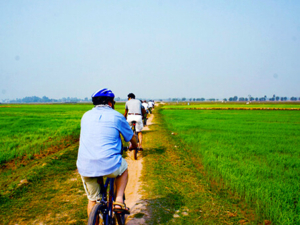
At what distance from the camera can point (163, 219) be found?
3.34 meters

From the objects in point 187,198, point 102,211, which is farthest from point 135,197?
point 102,211

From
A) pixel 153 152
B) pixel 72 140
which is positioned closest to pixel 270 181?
pixel 153 152

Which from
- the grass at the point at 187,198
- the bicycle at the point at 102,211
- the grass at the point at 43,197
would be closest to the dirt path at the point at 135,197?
the grass at the point at 187,198

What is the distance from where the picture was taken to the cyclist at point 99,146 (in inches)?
88.6

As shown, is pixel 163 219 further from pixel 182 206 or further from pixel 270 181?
pixel 270 181

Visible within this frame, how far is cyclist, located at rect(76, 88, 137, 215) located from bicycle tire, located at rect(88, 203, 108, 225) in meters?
0.19

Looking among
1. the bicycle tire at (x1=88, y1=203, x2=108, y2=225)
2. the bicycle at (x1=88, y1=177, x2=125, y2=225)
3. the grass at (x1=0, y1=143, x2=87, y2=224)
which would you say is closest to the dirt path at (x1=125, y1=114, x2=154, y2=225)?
the grass at (x1=0, y1=143, x2=87, y2=224)

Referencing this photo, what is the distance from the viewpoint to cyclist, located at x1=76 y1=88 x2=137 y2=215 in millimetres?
2250

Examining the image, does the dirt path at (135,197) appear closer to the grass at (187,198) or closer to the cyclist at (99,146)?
the grass at (187,198)

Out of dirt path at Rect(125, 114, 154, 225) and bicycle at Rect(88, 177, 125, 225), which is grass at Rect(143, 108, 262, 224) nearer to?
dirt path at Rect(125, 114, 154, 225)

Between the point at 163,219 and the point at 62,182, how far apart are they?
2.86 m

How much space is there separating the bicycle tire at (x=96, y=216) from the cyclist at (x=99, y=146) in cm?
19

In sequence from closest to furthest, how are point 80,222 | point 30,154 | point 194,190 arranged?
point 80,222
point 194,190
point 30,154

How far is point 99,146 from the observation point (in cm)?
226
